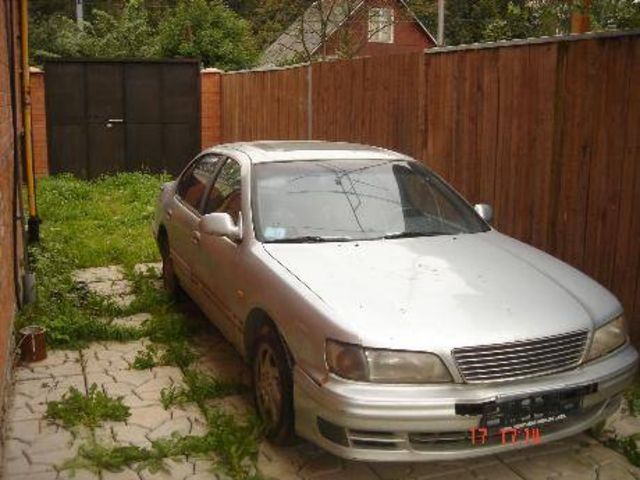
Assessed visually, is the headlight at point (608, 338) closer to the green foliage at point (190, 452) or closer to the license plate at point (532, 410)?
the license plate at point (532, 410)

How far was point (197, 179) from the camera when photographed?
610 centimetres

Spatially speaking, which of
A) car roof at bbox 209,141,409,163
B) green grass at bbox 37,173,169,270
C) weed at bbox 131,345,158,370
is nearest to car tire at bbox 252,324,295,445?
weed at bbox 131,345,158,370

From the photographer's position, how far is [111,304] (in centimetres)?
667

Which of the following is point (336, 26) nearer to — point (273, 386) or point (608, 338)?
point (273, 386)

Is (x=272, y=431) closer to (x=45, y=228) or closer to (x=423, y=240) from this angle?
(x=423, y=240)

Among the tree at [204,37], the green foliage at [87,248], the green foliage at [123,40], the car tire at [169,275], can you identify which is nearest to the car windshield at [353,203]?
the green foliage at [87,248]

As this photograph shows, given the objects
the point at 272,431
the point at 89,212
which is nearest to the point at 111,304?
the point at 272,431

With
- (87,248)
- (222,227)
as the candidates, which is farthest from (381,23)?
(222,227)

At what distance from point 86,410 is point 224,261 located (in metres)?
1.24

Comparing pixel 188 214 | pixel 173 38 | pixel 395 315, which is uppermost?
pixel 173 38

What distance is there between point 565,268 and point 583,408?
0.97 meters

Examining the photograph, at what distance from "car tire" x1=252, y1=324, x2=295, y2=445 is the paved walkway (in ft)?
0.47

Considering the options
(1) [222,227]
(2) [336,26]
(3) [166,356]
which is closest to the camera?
(1) [222,227]

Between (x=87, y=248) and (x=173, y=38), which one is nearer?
(x=87, y=248)
